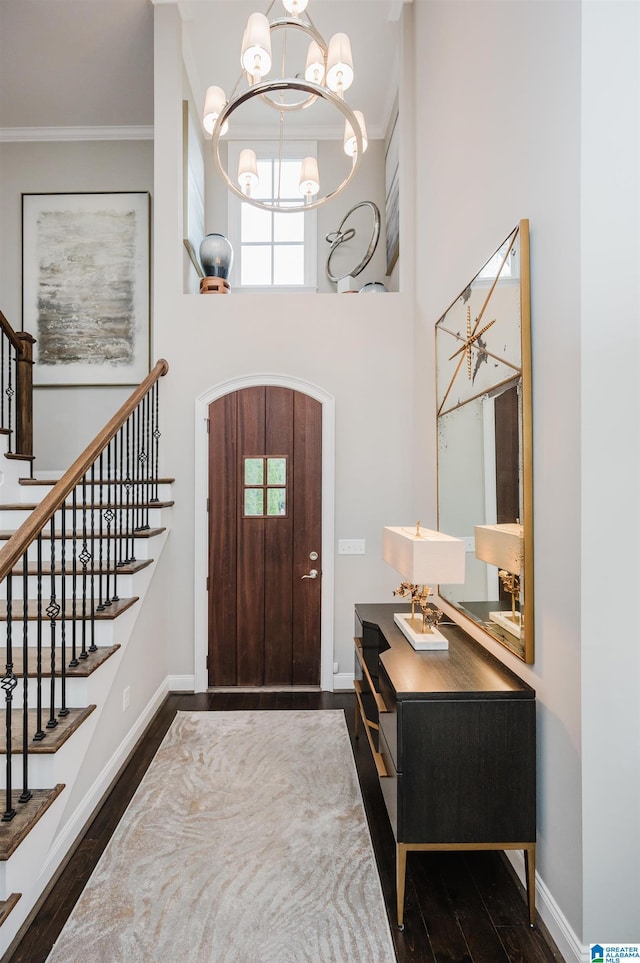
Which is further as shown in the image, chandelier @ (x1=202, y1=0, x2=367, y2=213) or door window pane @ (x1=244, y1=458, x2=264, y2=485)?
door window pane @ (x1=244, y1=458, x2=264, y2=485)

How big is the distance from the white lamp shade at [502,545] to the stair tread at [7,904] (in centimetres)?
196

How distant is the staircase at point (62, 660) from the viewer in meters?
1.75

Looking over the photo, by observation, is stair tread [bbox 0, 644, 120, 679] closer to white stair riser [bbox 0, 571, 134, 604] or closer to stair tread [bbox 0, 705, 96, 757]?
stair tread [bbox 0, 705, 96, 757]

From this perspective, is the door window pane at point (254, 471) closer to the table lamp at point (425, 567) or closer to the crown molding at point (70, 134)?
the table lamp at point (425, 567)

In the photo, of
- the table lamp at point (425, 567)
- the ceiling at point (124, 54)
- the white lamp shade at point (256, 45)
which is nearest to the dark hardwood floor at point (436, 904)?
the table lamp at point (425, 567)

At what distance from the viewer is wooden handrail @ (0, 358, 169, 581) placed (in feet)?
5.64

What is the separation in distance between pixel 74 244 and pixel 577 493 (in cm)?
469

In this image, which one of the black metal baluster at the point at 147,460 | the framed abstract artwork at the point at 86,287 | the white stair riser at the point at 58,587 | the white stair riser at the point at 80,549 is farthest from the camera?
the framed abstract artwork at the point at 86,287

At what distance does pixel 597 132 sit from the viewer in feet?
4.97

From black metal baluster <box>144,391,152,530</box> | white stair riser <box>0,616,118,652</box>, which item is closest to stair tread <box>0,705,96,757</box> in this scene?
white stair riser <box>0,616,118,652</box>

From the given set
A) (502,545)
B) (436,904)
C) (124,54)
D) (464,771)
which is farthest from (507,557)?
(124,54)

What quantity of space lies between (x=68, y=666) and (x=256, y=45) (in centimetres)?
259

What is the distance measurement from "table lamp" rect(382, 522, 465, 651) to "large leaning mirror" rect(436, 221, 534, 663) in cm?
16

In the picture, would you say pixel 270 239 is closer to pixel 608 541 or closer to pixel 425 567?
pixel 425 567
